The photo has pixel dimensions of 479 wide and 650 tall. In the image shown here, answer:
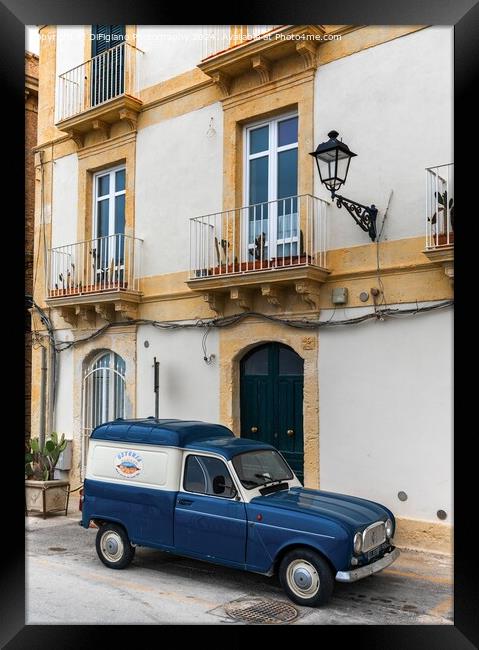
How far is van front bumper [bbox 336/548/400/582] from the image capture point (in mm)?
5180

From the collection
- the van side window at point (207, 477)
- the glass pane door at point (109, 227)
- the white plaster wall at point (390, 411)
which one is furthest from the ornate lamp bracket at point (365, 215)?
the glass pane door at point (109, 227)

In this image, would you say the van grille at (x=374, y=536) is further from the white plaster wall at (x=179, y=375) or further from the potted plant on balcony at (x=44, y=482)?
the potted plant on balcony at (x=44, y=482)

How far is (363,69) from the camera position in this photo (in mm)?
7312

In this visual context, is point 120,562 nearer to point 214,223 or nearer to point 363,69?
point 214,223

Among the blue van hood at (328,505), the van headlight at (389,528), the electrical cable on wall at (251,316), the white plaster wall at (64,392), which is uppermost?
the electrical cable on wall at (251,316)

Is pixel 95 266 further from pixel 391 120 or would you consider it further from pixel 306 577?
pixel 306 577

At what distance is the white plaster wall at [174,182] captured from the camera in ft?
28.5

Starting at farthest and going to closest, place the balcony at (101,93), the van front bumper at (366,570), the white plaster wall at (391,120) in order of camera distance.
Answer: the balcony at (101,93)
the white plaster wall at (391,120)
the van front bumper at (366,570)

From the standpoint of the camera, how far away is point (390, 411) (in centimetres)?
692

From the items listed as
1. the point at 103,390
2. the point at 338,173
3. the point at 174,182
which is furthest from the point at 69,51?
the point at 103,390

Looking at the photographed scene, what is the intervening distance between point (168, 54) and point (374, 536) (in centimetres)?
679

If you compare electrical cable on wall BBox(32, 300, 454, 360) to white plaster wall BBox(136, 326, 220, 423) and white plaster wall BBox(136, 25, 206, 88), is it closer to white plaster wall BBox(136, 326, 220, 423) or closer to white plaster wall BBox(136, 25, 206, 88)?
white plaster wall BBox(136, 326, 220, 423)

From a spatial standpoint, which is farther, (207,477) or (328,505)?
(207,477)
